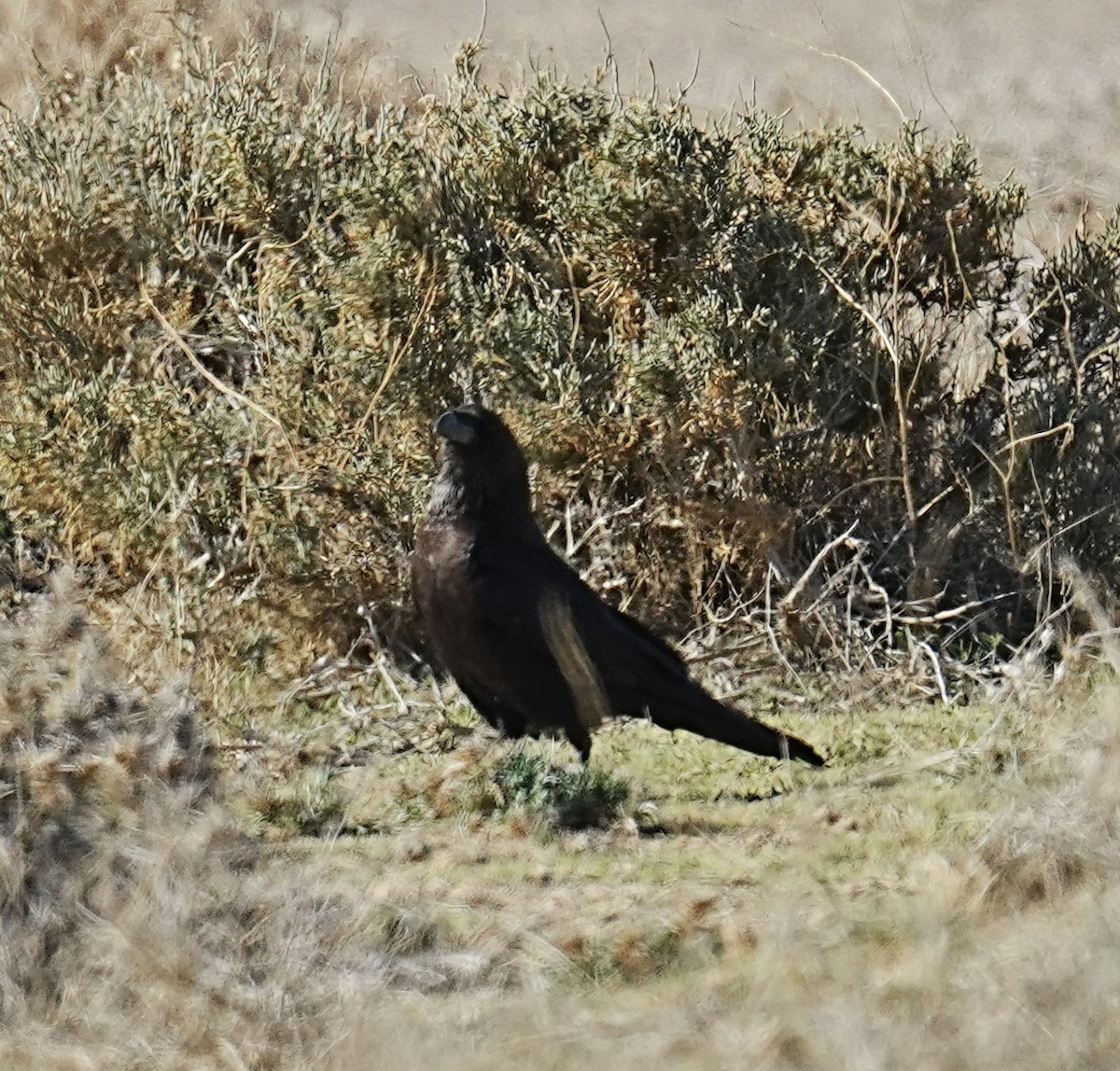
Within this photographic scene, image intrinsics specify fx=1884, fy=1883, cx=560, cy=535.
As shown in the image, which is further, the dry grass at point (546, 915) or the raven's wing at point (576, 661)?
the raven's wing at point (576, 661)

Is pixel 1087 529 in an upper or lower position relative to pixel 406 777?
upper

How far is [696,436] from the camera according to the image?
7199mm

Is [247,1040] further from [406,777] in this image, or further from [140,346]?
[140,346]

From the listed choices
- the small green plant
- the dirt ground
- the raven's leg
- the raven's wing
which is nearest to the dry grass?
the small green plant

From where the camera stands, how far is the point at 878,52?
15.9 meters

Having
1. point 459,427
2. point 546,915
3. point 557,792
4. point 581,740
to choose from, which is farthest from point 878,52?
point 546,915

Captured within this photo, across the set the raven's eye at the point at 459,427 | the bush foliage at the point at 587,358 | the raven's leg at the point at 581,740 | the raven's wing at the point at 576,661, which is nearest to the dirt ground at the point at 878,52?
the bush foliage at the point at 587,358

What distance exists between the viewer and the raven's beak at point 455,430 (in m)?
6.04

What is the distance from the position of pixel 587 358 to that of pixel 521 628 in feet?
4.91

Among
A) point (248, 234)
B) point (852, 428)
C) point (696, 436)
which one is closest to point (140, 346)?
point (248, 234)

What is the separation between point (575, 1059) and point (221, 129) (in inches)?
181

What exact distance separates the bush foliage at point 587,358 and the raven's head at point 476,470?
801mm

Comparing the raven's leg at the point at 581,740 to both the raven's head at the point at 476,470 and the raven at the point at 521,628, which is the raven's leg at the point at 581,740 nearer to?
the raven at the point at 521,628

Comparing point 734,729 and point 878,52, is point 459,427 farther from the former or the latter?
point 878,52
